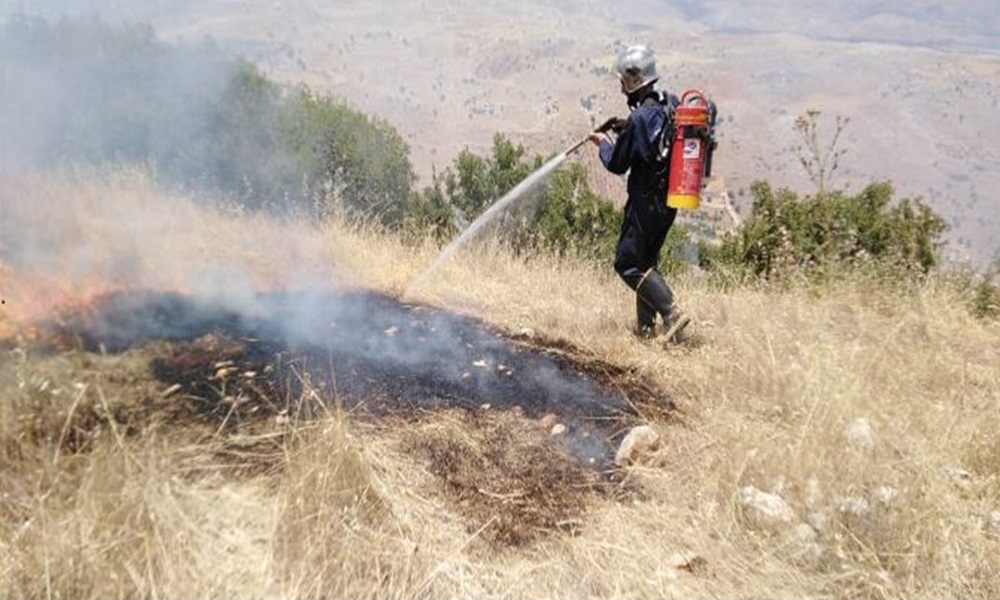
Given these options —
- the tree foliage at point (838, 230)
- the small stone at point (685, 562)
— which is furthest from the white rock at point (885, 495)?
the tree foliage at point (838, 230)

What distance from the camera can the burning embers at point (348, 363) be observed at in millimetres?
3176

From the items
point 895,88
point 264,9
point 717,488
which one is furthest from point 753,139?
point 717,488

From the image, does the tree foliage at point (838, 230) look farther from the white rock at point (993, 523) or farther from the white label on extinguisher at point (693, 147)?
the white rock at point (993, 523)

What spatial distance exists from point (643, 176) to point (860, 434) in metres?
2.14

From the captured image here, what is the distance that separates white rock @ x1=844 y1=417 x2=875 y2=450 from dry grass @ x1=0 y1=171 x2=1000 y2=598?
0.07ft

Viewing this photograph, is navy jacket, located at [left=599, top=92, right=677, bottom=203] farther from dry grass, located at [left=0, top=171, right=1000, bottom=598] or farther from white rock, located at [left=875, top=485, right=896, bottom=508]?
white rock, located at [left=875, top=485, right=896, bottom=508]

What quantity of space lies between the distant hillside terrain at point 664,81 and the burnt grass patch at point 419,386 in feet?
157

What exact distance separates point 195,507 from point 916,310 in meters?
4.95

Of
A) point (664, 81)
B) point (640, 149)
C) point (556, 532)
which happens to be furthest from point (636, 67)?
point (664, 81)

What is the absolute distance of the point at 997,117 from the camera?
104688 mm

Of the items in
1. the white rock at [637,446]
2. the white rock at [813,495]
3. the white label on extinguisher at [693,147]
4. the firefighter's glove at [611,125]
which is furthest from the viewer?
the firefighter's glove at [611,125]

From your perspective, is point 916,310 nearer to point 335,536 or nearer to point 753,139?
point 335,536

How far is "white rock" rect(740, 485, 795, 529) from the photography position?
7.57 ft

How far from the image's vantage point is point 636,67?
13.3 ft
